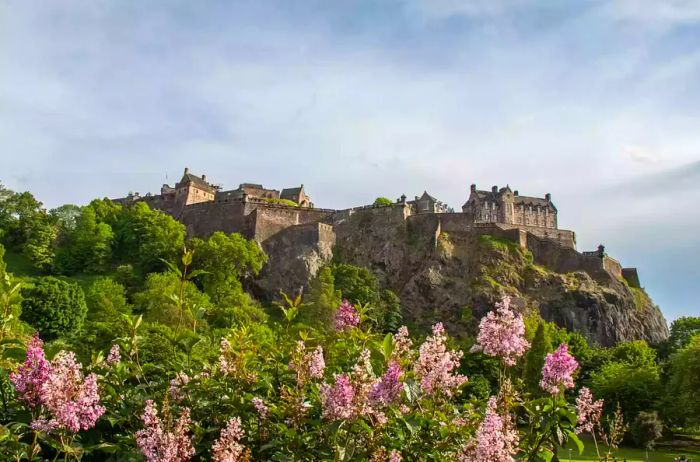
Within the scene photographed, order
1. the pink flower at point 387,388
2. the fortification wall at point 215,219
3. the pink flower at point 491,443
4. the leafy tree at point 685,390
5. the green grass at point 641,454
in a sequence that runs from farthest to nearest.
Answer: the fortification wall at point 215,219
the leafy tree at point 685,390
the green grass at point 641,454
the pink flower at point 387,388
the pink flower at point 491,443

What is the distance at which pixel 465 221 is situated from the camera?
7288 cm

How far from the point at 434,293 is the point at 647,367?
22.0m

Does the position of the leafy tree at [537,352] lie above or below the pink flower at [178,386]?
above

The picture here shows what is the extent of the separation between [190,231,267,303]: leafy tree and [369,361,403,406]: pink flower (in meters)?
59.6

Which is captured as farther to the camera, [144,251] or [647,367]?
[144,251]

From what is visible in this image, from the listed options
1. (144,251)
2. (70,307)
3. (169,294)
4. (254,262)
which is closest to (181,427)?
(169,294)

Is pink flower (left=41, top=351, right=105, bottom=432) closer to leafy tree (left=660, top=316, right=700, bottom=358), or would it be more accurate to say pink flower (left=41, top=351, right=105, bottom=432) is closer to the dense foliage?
the dense foliage

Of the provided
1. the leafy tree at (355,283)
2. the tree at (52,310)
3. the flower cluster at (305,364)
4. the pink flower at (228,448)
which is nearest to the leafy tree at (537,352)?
the leafy tree at (355,283)

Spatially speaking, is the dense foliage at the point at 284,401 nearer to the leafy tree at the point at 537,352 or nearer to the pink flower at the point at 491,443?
the pink flower at the point at 491,443

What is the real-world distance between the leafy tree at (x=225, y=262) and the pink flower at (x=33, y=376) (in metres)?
59.3

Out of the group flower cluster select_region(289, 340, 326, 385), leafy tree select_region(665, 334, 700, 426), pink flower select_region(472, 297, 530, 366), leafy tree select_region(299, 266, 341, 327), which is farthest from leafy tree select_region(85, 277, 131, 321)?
pink flower select_region(472, 297, 530, 366)

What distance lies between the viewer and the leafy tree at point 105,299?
53.0 meters

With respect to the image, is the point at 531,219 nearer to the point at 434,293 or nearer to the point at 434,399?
the point at 434,293

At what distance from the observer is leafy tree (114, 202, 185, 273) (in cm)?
7056
